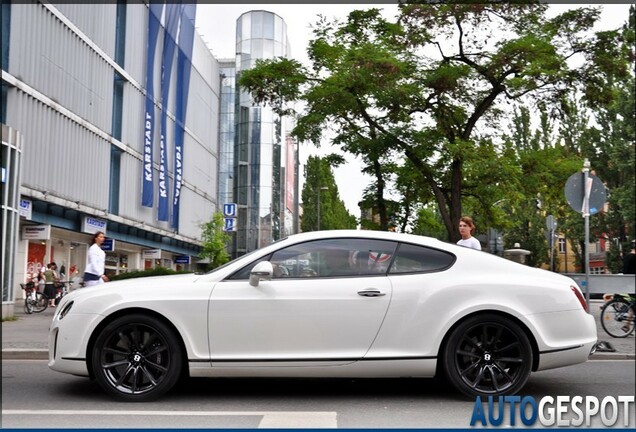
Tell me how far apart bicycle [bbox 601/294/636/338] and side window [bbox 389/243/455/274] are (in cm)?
812

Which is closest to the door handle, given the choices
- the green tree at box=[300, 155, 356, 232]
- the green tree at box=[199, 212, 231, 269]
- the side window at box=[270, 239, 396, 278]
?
the side window at box=[270, 239, 396, 278]

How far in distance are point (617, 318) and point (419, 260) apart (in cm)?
835

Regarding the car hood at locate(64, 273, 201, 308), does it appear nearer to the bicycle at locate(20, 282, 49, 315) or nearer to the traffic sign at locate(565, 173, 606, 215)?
the traffic sign at locate(565, 173, 606, 215)

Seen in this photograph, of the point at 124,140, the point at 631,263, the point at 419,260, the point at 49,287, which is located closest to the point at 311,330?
the point at 419,260

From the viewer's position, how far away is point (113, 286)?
21.3 ft

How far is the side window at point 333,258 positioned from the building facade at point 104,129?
530 inches

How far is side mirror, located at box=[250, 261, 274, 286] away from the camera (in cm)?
632

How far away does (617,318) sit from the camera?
44.9ft

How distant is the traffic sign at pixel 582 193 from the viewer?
11.9m

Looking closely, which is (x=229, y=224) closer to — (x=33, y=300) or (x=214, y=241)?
(x=214, y=241)

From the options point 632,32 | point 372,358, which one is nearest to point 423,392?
point 372,358

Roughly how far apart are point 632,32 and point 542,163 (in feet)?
12.9

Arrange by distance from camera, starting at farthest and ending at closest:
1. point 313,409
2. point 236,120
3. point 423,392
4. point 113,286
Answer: point 236,120 < point 423,392 < point 113,286 < point 313,409

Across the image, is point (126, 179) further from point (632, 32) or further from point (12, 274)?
point (632, 32)
